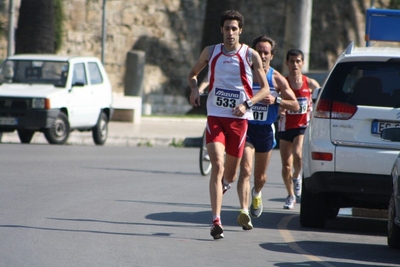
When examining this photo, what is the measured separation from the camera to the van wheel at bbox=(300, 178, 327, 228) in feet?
33.9

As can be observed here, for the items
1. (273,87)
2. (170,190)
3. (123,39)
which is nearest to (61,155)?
(170,190)

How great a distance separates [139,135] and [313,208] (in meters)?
12.9

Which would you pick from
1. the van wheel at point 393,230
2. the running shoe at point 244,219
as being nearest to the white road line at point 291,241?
the running shoe at point 244,219

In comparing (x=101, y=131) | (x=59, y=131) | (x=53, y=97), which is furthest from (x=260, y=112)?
(x=101, y=131)

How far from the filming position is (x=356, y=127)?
32.0 ft

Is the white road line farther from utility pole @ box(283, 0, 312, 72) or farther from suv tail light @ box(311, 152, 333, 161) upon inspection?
utility pole @ box(283, 0, 312, 72)

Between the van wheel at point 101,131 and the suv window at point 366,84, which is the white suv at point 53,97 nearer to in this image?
the van wheel at point 101,131

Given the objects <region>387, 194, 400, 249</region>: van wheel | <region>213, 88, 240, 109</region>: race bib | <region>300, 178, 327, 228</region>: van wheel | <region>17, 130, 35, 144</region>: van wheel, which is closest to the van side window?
<region>17, 130, 35, 144</region>: van wheel

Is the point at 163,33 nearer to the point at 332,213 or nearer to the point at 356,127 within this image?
the point at 332,213

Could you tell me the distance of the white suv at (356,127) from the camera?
31.9 ft

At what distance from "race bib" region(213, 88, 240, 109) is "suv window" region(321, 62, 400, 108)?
36.3 inches

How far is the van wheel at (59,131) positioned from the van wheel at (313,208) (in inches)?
403

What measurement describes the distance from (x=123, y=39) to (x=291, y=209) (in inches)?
905

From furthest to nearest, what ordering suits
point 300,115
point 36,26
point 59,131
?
point 36,26, point 59,131, point 300,115
